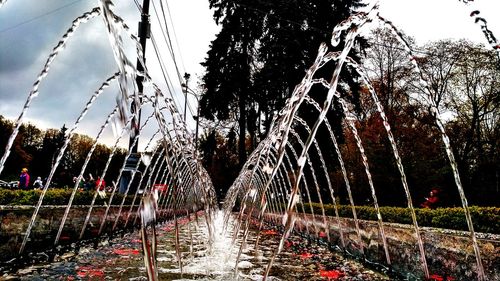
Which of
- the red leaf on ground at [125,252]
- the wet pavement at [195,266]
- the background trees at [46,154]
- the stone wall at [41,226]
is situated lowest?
the wet pavement at [195,266]

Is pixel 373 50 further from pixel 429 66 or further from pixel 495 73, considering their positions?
pixel 495 73

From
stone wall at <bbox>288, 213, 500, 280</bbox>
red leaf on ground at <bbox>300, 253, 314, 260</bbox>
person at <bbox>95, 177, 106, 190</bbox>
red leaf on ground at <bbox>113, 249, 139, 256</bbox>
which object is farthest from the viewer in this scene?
person at <bbox>95, 177, 106, 190</bbox>

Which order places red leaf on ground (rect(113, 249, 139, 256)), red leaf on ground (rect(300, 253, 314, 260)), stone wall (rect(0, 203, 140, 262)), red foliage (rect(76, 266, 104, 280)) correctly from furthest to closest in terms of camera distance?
red leaf on ground (rect(300, 253, 314, 260)) < red leaf on ground (rect(113, 249, 139, 256)) < stone wall (rect(0, 203, 140, 262)) < red foliage (rect(76, 266, 104, 280))

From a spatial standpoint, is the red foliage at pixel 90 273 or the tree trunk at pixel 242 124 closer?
the red foliage at pixel 90 273

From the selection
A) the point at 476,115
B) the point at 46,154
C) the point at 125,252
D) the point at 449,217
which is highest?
the point at 46,154

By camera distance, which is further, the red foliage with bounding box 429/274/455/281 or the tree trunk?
the tree trunk

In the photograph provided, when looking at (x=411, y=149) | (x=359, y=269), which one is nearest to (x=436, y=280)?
(x=359, y=269)

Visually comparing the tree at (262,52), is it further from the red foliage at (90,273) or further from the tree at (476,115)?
the red foliage at (90,273)

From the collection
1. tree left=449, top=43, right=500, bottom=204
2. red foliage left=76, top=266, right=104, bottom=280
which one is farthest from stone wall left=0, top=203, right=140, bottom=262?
tree left=449, top=43, right=500, bottom=204

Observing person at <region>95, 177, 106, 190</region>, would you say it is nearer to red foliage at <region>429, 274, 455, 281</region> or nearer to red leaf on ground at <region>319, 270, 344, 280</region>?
red leaf on ground at <region>319, 270, 344, 280</region>

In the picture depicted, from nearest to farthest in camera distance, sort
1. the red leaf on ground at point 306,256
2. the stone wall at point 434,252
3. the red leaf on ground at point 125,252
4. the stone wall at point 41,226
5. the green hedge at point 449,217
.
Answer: the stone wall at point 434,252, the stone wall at point 41,226, the red leaf on ground at point 125,252, the red leaf on ground at point 306,256, the green hedge at point 449,217

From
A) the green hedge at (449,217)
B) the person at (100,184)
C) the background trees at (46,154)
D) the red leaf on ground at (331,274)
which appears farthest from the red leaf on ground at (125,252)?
the background trees at (46,154)

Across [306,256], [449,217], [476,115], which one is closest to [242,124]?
[476,115]

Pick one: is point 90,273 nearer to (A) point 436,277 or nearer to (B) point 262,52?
(A) point 436,277
